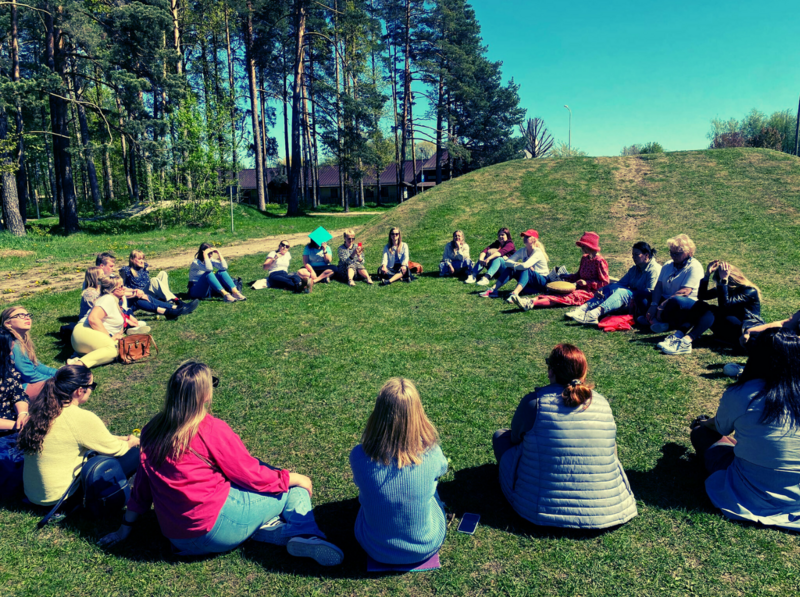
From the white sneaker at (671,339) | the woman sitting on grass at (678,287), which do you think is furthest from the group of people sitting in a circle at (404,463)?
the woman sitting on grass at (678,287)

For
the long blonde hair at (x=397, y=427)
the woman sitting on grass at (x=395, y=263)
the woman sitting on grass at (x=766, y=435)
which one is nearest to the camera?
the long blonde hair at (x=397, y=427)

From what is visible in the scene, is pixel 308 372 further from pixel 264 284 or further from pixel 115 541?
pixel 264 284

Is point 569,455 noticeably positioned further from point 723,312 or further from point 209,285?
point 209,285

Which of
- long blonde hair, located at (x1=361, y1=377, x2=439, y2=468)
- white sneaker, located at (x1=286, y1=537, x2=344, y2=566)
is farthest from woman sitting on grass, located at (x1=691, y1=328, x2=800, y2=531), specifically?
white sneaker, located at (x1=286, y1=537, x2=344, y2=566)

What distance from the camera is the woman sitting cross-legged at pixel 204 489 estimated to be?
2.98 m

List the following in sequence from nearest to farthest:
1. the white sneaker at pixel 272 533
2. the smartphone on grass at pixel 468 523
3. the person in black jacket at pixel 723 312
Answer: the white sneaker at pixel 272 533 < the smartphone on grass at pixel 468 523 < the person in black jacket at pixel 723 312

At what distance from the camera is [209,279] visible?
9719 millimetres

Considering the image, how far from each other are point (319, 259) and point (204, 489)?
28.2 feet

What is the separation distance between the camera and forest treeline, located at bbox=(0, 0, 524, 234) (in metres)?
20.8

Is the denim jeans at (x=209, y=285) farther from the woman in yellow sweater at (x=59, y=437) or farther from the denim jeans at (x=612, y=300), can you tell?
the denim jeans at (x=612, y=300)

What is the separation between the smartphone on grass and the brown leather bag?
532cm

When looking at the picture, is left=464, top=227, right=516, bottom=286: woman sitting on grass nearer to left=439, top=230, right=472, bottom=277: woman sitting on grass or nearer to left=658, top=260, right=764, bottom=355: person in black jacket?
left=439, top=230, right=472, bottom=277: woman sitting on grass

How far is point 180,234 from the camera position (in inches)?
862

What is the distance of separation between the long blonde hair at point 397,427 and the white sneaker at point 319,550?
0.70m
